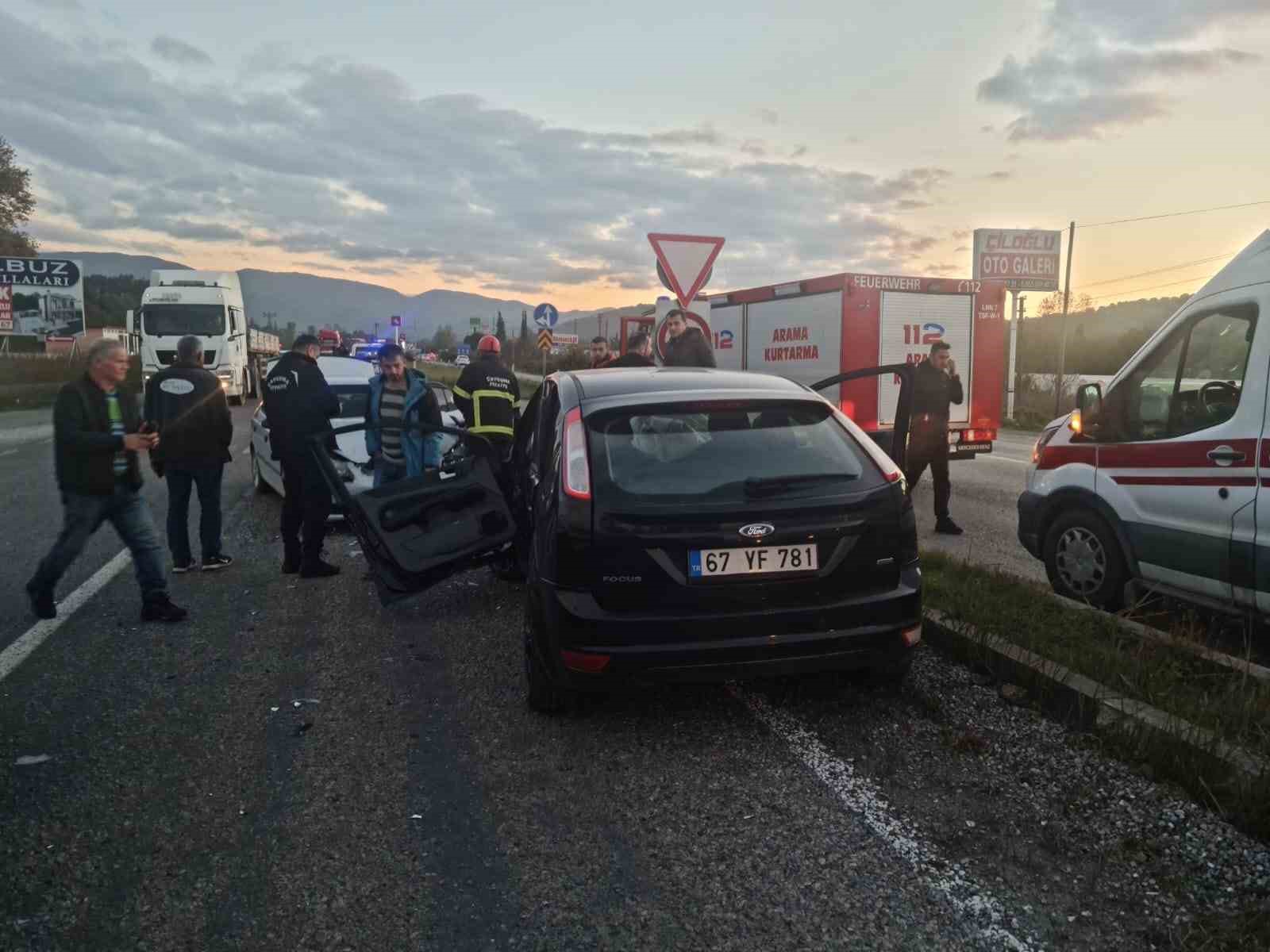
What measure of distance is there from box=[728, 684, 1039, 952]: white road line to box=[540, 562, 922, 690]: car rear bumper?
34 centimetres

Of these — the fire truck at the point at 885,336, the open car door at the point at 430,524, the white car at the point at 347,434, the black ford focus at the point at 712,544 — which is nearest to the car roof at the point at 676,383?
the black ford focus at the point at 712,544

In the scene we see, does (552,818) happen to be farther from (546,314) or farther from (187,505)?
(546,314)

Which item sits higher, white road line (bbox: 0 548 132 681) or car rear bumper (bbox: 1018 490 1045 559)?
car rear bumper (bbox: 1018 490 1045 559)

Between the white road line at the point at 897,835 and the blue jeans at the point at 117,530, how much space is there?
386cm

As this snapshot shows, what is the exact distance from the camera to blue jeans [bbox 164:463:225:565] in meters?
7.17

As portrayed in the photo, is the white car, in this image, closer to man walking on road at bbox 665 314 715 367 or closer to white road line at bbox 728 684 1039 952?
man walking on road at bbox 665 314 715 367

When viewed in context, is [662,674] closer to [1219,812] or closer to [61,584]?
[1219,812]

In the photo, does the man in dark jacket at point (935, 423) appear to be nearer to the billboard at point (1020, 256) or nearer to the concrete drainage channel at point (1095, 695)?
the concrete drainage channel at point (1095, 695)

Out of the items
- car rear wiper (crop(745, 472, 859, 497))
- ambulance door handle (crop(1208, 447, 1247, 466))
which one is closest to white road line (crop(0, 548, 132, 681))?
car rear wiper (crop(745, 472, 859, 497))

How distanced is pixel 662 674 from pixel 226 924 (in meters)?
1.72

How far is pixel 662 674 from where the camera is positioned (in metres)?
3.74

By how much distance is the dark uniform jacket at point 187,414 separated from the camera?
7.04 meters

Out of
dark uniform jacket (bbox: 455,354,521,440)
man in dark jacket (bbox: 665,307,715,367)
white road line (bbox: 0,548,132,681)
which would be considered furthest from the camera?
man in dark jacket (bbox: 665,307,715,367)

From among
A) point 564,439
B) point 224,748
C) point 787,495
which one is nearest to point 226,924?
point 224,748
